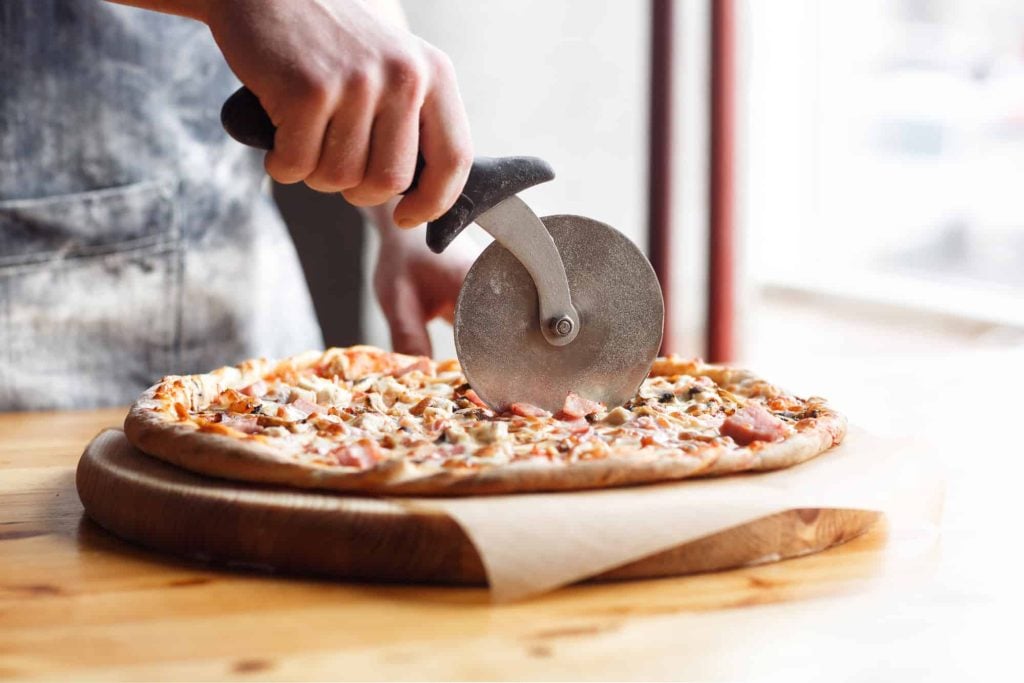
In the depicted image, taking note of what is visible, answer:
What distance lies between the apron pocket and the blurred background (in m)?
1.19

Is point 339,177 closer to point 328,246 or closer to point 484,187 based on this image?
point 484,187

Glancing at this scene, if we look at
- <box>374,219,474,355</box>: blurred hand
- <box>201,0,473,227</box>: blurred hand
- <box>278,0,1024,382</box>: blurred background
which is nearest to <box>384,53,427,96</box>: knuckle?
<box>201,0,473,227</box>: blurred hand

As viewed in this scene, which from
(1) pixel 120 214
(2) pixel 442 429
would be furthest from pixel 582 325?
(1) pixel 120 214

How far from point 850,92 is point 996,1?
1.07 metres

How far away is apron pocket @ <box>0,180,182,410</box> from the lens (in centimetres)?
206

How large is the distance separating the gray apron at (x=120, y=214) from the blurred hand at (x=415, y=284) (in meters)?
0.27

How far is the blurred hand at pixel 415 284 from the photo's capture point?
212 cm

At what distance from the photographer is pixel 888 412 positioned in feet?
6.70

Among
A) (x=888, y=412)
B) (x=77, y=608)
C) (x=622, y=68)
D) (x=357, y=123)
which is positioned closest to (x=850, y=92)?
(x=622, y=68)

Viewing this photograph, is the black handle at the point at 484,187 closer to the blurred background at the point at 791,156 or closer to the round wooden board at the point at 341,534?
the round wooden board at the point at 341,534

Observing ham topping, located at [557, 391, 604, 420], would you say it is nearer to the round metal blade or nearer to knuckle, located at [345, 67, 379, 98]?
the round metal blade

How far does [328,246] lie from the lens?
3.39 meters

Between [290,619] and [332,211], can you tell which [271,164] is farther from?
[332,211]

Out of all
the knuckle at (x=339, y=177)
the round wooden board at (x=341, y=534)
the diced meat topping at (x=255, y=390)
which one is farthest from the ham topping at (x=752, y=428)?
the diced meat topping at (x=255, y=390)
